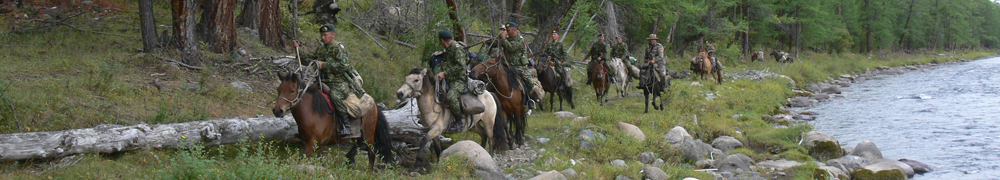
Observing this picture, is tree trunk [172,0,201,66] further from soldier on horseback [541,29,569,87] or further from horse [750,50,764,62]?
horse [750,50,764,62]

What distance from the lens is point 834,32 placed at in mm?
39875

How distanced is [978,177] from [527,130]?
636 centimetres

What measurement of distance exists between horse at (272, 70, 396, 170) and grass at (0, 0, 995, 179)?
0.21 metres

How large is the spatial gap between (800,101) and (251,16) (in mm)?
14973

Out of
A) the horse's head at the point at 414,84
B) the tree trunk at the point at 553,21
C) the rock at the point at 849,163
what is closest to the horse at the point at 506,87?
the horse's head at the point at 414,84

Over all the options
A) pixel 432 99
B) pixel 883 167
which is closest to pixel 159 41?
pixel 432 99

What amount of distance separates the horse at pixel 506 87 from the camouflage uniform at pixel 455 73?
60 centimetres

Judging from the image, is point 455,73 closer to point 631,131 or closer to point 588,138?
point 588,138

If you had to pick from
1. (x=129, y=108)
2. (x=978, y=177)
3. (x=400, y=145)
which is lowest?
(x=978, y=177)

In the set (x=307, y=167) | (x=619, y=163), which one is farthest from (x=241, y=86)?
(x=619, y=163)

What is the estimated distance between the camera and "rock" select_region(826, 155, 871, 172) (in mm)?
9398

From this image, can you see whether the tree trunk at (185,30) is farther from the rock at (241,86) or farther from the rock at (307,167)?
the rock at (307,167)

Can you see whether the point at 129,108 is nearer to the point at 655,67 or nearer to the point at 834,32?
the point at 655,67

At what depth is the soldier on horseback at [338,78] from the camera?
696cm
